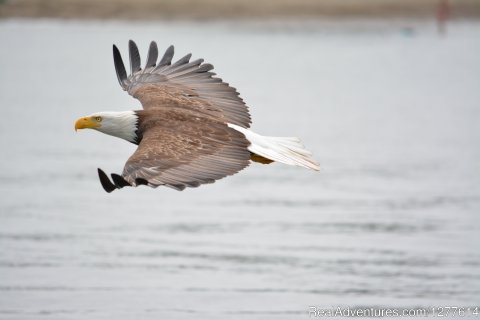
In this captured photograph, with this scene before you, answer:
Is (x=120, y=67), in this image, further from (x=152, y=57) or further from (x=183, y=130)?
(x=183, y=130)

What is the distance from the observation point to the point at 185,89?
8727 millimetres

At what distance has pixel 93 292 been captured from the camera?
903cm

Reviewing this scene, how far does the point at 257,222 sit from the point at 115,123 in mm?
3611

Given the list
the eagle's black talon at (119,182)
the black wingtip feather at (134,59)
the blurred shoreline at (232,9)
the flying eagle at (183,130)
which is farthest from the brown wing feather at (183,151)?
the blurred shoreline at (232,9)

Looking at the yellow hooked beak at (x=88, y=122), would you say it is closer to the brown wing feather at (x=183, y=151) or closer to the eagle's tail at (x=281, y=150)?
the brown wing feather at (x=183, y=151)

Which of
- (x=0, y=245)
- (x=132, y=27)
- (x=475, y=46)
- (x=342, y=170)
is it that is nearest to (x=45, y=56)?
(x=132, y=27)

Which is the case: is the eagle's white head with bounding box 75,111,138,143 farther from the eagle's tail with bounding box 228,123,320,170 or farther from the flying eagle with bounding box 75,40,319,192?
the eagle's tail with bounding box 228,123,320,170

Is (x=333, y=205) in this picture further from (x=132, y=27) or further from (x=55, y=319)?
(x=132, y=27)

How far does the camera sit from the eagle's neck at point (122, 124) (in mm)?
7949

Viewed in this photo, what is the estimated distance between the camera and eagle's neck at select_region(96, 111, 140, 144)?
795 cm

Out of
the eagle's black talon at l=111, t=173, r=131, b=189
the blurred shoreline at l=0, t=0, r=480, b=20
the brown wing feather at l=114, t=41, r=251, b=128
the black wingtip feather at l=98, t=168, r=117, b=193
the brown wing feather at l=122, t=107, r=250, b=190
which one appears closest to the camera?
the black wingtip feather at l=98, t=168, r=117, b=193

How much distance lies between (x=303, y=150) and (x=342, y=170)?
6.35m

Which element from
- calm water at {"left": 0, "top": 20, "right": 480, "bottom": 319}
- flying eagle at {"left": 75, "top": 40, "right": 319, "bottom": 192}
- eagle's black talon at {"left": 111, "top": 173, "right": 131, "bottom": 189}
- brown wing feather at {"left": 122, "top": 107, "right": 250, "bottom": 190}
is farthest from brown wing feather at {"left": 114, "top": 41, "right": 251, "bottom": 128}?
eagle's black talon at {"left": 111, "top": 173, "right": 131, "bottom": 189}

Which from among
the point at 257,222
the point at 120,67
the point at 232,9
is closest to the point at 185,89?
the point at 120,67
